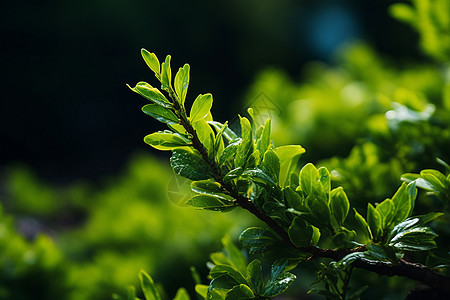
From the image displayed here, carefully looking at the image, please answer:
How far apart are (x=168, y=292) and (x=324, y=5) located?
6396 millimetres

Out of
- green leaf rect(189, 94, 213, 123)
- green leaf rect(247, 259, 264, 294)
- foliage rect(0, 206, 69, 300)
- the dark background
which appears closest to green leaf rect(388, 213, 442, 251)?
green leaf rect(247, 259, 264, 294)

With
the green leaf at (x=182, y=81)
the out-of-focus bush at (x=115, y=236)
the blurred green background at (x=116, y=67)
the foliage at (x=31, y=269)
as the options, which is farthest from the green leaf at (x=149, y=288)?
the blurred green background at (x=116, y=67)

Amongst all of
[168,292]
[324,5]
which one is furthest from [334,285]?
[324,5]

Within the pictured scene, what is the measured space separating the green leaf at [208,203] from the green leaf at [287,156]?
13 cm

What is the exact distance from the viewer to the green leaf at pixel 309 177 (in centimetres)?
70

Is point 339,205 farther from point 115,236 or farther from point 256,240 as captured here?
point 115,236

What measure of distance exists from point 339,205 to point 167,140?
0.30m

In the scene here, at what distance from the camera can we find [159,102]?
663 mm

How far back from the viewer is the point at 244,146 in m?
0.70

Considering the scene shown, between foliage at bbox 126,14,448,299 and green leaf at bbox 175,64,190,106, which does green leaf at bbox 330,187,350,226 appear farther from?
green leaf at bbox 175,64,190,106

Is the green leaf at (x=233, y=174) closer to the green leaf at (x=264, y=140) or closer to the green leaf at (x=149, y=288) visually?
the green leaf at (x=264, y=140)

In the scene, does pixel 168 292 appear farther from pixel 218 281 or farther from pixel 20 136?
pixel 20 136

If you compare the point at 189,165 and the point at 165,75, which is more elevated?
the point at 165,75

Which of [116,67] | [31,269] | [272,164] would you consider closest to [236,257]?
[272,164]
